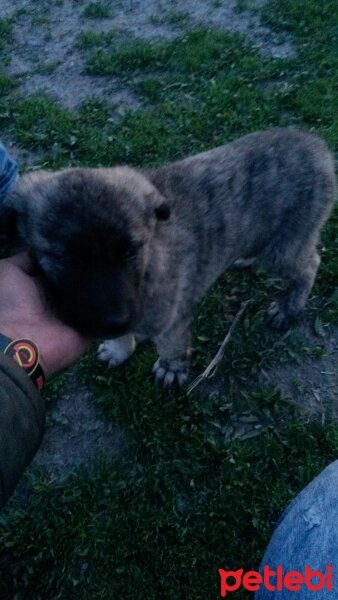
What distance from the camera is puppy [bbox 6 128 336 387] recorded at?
8.59 feet

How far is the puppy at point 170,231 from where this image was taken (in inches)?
103

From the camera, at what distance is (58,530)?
10.8 feet

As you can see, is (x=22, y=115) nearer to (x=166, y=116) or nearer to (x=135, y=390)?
(x=166, y=116)

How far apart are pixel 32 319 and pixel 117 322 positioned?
0.40 meters

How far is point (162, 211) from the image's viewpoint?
10.0 ft

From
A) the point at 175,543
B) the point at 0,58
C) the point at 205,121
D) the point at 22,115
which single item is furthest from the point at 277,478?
the point at 0,58

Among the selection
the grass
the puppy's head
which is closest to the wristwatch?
the puppy's head

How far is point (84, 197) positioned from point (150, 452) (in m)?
1.82

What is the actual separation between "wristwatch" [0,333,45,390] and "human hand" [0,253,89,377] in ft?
0.33

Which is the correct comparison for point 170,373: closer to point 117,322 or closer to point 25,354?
point 117,322

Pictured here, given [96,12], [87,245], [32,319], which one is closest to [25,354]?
[32,319]

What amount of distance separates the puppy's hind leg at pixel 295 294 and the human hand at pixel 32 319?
1887mm

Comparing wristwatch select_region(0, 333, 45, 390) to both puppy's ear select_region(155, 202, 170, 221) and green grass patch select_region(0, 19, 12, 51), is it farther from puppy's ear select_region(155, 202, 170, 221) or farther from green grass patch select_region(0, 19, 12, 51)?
green grass patch select_region(0, 19, 12, 51)

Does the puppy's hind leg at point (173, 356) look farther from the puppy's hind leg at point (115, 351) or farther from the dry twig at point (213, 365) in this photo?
the puppy's hind leg at point (115, 351)
